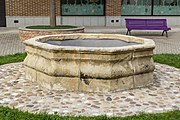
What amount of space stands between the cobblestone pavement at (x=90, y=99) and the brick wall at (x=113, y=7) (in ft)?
41.5

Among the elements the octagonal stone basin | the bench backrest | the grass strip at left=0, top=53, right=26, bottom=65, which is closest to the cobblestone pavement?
the octagonal stone basin

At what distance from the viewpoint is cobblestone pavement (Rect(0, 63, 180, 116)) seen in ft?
17.2

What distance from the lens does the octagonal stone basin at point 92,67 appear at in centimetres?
599

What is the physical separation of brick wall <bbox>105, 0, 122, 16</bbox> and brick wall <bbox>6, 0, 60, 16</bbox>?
3.58m

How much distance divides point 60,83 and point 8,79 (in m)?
1.43

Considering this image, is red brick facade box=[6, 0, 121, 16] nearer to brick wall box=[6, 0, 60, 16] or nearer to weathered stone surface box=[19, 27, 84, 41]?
brick wall box=[6, 0, 60, 16]

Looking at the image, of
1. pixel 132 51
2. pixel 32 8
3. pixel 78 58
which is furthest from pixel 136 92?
pixel 32 8

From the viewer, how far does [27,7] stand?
704 inches

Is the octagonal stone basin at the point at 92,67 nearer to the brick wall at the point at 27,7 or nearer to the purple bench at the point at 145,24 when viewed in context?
the purple bench at the point at 145,24

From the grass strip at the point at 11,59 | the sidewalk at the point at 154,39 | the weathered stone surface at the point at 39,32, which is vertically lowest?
the grass strip at the point at 11,59

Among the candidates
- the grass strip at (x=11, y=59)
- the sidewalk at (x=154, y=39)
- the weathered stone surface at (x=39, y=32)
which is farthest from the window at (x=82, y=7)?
the grass strip at (x=11, y=59)

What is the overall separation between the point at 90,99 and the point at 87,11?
14.2m

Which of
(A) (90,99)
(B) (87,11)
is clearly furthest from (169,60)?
(B) (87,11)

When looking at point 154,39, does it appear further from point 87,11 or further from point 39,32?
point 87,11
